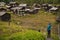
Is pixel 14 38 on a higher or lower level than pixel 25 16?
higher

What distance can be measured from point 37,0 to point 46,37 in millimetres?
50276

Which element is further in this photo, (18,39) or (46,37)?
(46,37)

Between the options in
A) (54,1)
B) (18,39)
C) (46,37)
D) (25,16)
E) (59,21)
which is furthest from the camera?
(54,1)

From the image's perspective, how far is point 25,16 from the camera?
53344 millimetres

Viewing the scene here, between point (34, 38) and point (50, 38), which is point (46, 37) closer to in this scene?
point (50, 38)

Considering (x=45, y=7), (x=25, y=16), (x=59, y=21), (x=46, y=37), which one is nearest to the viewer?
(x=46, y=37)

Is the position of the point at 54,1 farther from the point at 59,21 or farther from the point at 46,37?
the point at 46,37

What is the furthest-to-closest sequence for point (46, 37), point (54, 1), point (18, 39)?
point (54, 1), point (46, 37), point (18, 39)

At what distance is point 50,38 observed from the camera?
27.2m

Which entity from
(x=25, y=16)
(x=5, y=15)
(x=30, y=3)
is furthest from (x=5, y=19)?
(x=30, y=3)

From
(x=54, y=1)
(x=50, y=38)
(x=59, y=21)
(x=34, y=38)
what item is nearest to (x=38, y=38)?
(x=34, y=38)

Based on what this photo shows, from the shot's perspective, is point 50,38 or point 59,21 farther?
point 59,21

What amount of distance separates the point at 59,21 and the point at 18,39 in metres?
20.6

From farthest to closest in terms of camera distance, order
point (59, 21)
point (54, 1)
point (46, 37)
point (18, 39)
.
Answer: point (54, 1) → point (59, 21) → point (46, 37) → point (18, 39)
